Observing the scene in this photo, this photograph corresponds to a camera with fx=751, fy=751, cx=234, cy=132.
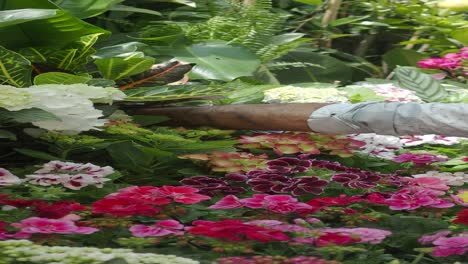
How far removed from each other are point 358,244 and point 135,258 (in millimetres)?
248

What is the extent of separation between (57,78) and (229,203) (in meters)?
0.46

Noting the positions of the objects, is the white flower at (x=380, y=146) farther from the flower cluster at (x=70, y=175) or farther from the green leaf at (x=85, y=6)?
the green leaf at (x=85, y=6)

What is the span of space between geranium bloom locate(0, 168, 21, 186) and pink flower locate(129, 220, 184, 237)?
0.27 metres

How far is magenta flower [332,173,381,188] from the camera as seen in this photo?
1115 mm

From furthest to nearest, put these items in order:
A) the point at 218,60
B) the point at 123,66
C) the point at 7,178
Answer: the point at 218,60 < the point at 123,66 < the point at 7,178

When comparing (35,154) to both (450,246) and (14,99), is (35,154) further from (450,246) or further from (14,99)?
(450,246)

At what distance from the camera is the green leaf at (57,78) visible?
1.28 m

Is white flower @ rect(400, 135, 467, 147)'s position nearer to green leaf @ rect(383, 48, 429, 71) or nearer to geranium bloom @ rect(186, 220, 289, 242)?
geranium bloom @ rect(186, 220, 289, 242)

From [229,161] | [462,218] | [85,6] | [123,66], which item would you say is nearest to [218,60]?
[85,6]

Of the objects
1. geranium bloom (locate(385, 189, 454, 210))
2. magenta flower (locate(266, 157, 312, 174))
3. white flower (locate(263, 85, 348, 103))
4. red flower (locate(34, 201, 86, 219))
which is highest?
red flower (locate(34, 201, 86, 219))

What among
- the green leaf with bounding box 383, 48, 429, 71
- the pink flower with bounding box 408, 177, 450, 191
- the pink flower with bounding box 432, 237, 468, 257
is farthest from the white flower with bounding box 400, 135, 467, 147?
the green leaf with bounding box 383, 48, 429, 71

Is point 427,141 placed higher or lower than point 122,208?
lower

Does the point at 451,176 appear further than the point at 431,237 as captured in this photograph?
Yes

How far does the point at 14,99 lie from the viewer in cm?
109
